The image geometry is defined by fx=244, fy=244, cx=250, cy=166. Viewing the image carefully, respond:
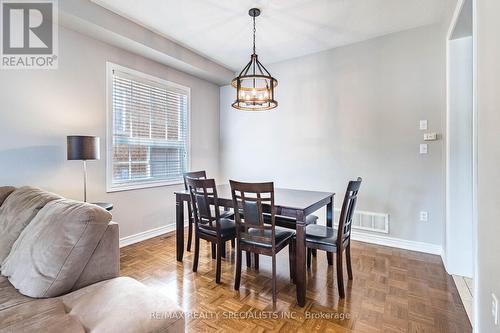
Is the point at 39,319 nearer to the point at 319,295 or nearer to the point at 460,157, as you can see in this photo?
the point at 319,295

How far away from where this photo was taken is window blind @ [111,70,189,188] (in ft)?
10.3

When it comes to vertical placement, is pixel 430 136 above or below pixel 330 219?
above

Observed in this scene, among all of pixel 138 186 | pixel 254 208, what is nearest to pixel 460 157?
pixel 254 208

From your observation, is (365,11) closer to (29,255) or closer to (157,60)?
(157,60)

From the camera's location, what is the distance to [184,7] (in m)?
2.60

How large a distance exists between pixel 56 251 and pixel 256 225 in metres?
1.28

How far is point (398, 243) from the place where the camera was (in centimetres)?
312

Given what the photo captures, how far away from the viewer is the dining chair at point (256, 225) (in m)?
1.91

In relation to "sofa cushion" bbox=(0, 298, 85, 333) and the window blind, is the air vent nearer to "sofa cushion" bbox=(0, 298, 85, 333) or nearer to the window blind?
the window blind

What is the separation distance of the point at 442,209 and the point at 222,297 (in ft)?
8.75

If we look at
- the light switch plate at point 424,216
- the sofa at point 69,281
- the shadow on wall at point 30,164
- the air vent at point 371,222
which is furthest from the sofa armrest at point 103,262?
the light switch plate at point 424,216

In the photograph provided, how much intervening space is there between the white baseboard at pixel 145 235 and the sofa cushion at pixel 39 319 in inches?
86.8

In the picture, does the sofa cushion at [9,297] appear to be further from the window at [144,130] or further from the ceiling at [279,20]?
the ceiling at [279,20]

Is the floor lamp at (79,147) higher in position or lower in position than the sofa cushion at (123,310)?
higher
